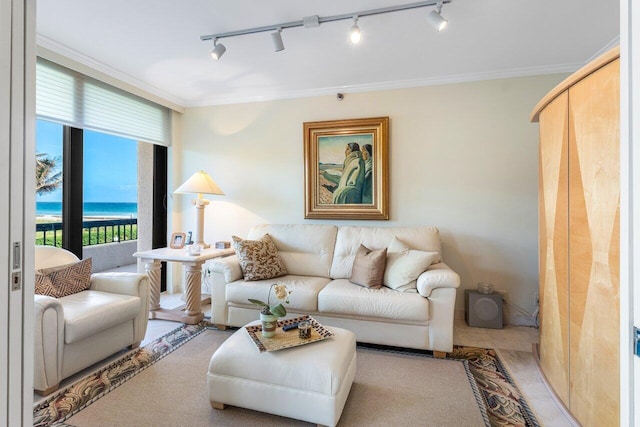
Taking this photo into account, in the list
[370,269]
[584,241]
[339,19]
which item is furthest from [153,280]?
[584,241]

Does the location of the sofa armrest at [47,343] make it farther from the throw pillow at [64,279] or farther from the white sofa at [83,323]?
the throw pillow at [64,279]

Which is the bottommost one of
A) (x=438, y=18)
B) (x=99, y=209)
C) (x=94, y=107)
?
(x=99, y=209)

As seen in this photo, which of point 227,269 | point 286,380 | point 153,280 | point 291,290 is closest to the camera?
point 286,380

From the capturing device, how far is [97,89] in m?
3.19

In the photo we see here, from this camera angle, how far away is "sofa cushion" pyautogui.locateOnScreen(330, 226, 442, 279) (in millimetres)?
3127

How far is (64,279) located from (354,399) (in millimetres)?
2300

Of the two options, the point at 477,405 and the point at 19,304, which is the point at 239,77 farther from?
the point at 477,405

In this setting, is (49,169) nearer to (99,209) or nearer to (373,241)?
(99,209)

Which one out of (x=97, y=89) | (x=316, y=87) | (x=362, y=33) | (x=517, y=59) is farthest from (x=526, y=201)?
(x=97, y=89)

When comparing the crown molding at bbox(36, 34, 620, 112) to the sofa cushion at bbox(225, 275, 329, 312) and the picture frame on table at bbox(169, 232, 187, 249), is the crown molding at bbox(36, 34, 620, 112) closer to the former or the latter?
the picture frame on table at bbox(169, 232, 187, 249)

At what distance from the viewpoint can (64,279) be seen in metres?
2.45

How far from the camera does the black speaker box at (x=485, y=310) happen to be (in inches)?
120

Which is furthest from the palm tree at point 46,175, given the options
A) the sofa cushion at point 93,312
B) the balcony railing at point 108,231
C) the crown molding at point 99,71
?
the sofa cushion at point 93,312

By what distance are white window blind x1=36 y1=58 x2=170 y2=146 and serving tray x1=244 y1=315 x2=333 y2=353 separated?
259 centimetres
